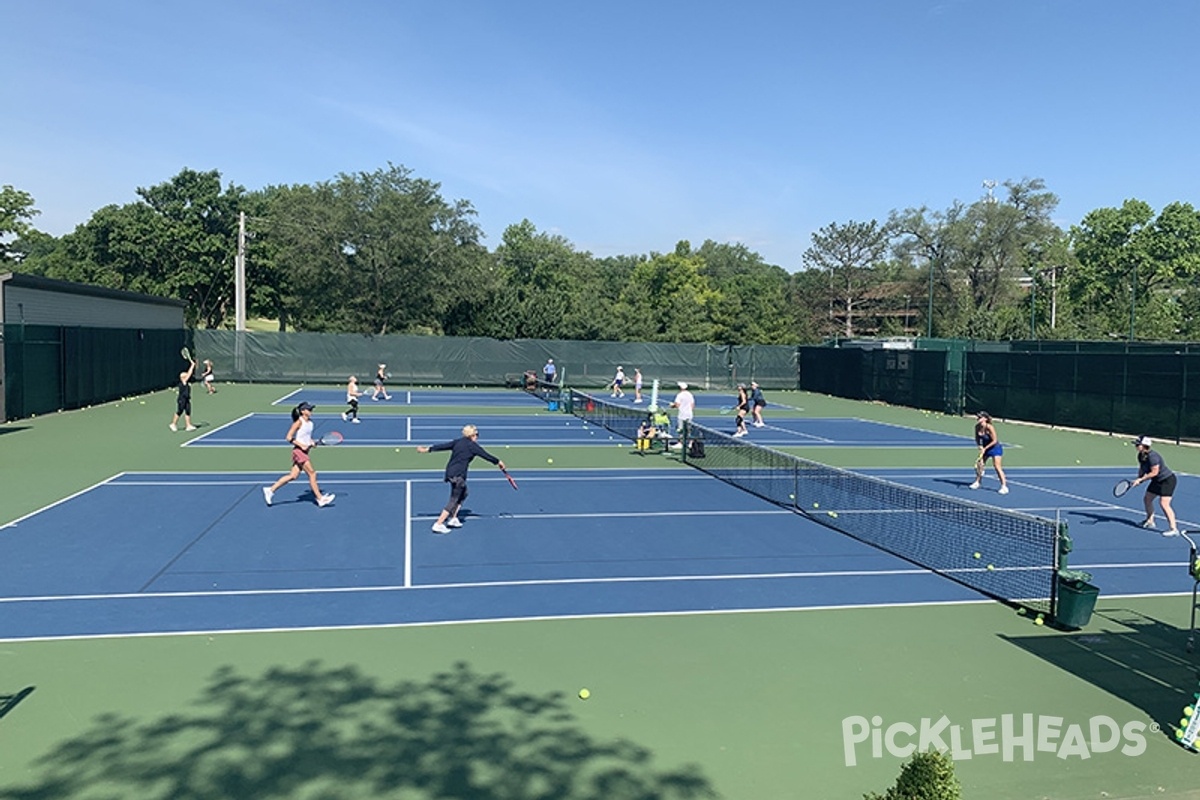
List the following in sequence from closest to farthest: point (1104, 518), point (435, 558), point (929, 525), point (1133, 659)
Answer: point (1133, 659)
point (435, 558)
point (929, 525)
point (1104, 518)

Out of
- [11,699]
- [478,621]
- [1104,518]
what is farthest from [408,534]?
[1104,518]

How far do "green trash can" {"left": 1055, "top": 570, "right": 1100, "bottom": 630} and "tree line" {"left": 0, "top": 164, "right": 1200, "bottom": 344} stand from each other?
46692 mm

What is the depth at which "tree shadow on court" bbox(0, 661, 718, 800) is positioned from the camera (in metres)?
5.73

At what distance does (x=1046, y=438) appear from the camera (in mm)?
29375

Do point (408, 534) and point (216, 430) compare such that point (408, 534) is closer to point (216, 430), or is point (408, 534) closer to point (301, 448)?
point (301, 448)

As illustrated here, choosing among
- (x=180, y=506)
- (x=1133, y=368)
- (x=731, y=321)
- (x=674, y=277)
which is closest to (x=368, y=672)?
(x=180, y=506)

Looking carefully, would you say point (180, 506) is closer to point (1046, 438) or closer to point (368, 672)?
point (368, 672)

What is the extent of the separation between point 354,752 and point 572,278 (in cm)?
9124

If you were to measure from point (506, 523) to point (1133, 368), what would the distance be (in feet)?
85.6

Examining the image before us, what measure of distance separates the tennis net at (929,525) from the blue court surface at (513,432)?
7.37m

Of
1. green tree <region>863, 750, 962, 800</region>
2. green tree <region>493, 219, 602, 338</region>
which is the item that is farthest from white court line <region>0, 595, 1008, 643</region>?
green tree <region>493, 219, 602, 338</region>

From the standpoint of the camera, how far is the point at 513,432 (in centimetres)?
2744

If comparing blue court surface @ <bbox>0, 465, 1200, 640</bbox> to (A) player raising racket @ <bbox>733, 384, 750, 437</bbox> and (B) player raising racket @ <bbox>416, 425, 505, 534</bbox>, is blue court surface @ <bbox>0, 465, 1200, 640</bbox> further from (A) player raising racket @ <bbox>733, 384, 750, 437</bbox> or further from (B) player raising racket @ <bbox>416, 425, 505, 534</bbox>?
(A) player raising racket @ <bbox>733, 384, 750, 437</bbox>

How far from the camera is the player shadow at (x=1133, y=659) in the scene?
7.64m
